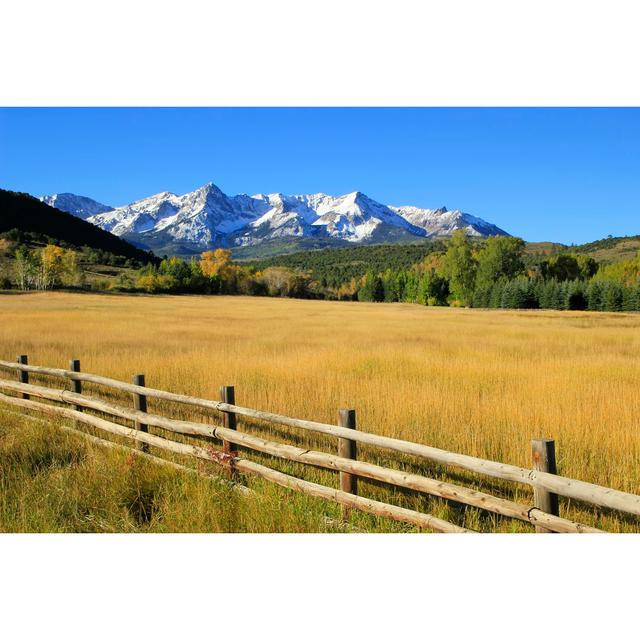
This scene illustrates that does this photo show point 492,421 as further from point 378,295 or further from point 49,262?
point 378,295

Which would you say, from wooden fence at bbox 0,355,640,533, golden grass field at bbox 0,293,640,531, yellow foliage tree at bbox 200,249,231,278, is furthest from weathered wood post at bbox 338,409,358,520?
yellow foliage tree at bbox 200,249,231,278

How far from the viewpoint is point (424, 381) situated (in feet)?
41.5

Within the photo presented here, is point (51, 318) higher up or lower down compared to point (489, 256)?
lower down

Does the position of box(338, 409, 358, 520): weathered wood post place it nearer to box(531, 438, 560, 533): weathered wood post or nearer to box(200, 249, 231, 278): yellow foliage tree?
box(531, 438, 560, 533): weathered wood post

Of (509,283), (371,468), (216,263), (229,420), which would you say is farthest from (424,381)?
(216,263)

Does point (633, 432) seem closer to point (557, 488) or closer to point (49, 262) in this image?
point (557, 488)

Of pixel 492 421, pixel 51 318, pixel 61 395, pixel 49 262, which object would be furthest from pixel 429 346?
pixel 49 262

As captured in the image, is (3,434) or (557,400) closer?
(3,434)

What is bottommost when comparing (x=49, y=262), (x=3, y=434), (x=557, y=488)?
(x=3, y=434)

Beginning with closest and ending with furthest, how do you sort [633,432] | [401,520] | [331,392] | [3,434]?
[401,520]
[633,432]
[3,434]
[331,392]

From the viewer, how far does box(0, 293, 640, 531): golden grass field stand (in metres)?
6.94

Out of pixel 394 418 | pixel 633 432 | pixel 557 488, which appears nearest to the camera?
pixel 557 488

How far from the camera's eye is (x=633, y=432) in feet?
25.3

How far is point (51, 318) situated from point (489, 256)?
267 ft
